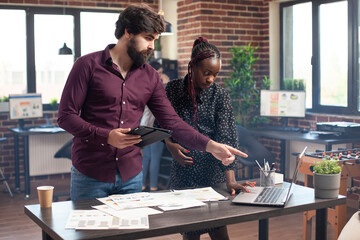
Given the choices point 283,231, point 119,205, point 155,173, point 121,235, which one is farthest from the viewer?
point 155,173

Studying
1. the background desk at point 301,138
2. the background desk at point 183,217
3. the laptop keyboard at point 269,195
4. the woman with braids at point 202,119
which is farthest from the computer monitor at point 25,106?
the laptop keyboard at point 269,195

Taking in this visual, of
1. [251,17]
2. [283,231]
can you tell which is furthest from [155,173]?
[251,17]

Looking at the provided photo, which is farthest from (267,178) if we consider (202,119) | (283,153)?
(283,153)

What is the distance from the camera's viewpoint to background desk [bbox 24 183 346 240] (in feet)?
6.19

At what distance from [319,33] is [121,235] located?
4802mm

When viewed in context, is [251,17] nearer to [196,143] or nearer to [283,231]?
[283,231]

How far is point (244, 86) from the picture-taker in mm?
6094

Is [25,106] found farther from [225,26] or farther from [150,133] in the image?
[150,133]

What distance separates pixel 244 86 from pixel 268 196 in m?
3.79

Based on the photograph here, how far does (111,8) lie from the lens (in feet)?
23.7

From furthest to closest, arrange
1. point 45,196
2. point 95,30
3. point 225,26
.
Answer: point 95,30 < point 225,26 < point 45,196

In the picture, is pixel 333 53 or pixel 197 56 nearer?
pixel 197 56

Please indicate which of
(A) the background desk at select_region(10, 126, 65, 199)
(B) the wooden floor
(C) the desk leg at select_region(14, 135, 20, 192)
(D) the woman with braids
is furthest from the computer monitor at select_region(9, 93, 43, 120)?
(D) the woman with braids

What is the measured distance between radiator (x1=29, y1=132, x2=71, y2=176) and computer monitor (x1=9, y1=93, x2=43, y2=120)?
51cm
